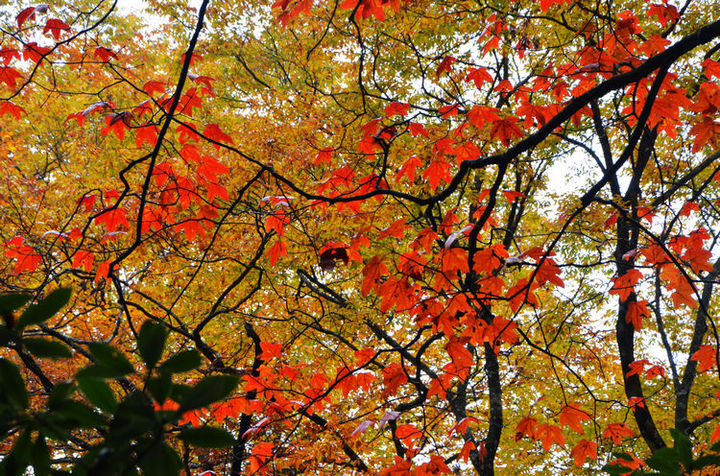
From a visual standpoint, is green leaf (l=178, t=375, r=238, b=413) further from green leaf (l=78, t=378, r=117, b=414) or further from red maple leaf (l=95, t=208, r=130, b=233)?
red maple leaf (l=95, t=208, r=130, b=233)

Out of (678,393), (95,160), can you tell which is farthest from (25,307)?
(95,160)

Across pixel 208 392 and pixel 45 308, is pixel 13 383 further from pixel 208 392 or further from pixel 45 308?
pixel 208 392

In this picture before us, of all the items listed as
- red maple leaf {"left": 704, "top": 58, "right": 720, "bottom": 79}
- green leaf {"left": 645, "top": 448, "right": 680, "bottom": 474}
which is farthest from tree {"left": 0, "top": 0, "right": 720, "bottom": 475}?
green leaf {"left": 645, "top": 448, "right": 680, "bottom": 474}

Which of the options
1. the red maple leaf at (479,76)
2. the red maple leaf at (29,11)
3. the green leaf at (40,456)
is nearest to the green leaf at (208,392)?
the green leaf at (40,456)

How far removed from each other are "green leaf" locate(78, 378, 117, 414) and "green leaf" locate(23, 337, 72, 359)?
15 centimetres

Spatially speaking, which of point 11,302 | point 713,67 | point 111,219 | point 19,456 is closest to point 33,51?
point 111,219

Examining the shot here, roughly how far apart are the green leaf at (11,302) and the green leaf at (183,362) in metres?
0.24

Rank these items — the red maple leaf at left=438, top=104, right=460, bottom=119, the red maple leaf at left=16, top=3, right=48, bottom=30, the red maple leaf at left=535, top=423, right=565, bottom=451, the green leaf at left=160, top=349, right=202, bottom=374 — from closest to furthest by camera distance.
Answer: the green leaf at left=160, top=349, right=202, bottom=374, the red maple leaf at left=16, top=3, right=48, bottom=30, the red maple leaf at left=535, top=423, right=565, bottom=451, the red maple leaf at left=438, top=104, right=460, bottom=119

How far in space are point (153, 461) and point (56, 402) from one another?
0.44ft

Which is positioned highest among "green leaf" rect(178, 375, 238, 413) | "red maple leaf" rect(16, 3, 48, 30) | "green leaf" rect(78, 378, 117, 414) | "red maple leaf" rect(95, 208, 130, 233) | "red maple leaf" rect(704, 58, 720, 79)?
"red maple leaf" rect(16, 3, 48, 30)

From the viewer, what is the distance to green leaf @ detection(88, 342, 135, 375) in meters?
0.53

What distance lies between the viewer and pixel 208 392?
1.57 feet

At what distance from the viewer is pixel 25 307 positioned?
630 mm

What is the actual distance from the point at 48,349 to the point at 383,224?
16.2ft
